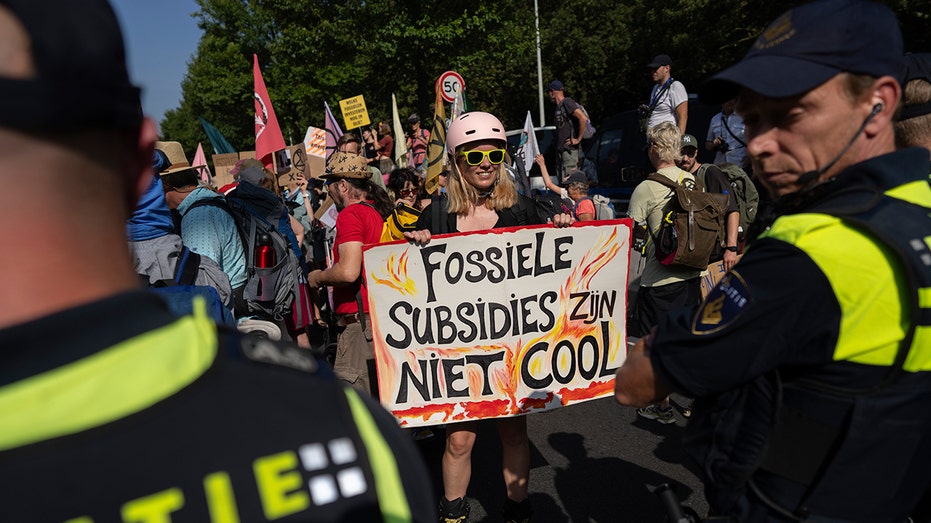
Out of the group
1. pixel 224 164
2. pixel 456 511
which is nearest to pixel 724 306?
pixel 456 511

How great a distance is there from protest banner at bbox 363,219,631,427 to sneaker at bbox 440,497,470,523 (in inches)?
16.0

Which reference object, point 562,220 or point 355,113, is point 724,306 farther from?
point 355,113

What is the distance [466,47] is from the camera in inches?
898

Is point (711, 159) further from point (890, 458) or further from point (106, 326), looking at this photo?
point (106, 326)

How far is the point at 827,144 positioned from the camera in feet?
4.79

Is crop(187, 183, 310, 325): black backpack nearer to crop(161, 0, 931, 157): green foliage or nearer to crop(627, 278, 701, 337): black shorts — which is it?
crop(627, 278, 701, 337): black shorts

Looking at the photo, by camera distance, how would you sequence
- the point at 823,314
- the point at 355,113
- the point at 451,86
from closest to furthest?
the point at 823,314 → the point at 451,86 → the point at 355,113

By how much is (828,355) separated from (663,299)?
126 inches

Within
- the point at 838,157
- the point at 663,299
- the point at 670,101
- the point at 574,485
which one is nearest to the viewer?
the point at 838,157

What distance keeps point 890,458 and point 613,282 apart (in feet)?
7.09

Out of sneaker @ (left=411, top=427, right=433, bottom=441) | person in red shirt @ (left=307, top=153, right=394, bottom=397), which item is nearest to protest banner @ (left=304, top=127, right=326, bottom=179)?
sneaker @ (left=411, top=427, right=433, bottom=441)

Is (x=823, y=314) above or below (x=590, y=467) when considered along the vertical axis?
above

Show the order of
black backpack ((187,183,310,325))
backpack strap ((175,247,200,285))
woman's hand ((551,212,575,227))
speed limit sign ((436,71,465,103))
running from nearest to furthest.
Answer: backpack strap ((175,247,200,285)) → woman's hand ((551,212,575,227)) → black backpack ((187,183,310,325)) → speed limit sign ((436,71,465,103))

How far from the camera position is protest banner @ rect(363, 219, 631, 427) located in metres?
3.28
